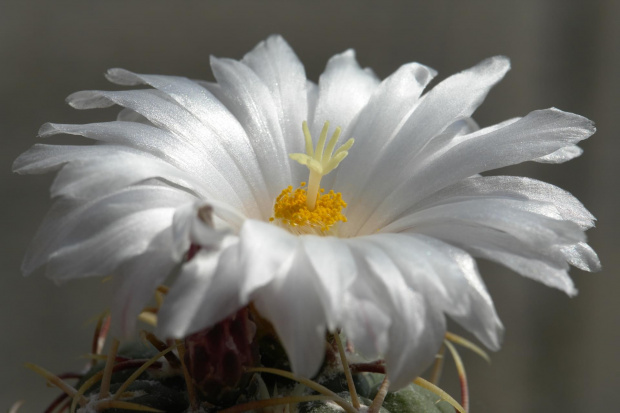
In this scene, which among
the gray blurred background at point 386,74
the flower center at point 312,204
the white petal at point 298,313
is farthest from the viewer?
the gray blurred background at point 386,74

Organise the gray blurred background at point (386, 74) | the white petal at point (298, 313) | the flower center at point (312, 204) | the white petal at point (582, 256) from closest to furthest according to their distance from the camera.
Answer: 1. the white petal at point (298, 313)
2. the white petal at point (582, 256)
3. the flower center at point (312, 204)
4. the gray blurred background at point (386, 74)

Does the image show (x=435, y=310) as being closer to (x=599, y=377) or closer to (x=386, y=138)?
(x=386, y=138)

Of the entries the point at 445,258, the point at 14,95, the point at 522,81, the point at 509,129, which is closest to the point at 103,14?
the point at 14,95

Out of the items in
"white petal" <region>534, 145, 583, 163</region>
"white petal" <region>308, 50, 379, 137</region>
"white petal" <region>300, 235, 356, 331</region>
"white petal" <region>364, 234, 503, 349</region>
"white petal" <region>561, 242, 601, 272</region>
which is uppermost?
"white petal" <region>308, 50, 379, 137</region>

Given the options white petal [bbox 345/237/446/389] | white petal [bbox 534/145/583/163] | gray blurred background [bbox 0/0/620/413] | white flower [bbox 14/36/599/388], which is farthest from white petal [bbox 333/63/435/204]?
gray blurred background [bbox 0/0/620/413]

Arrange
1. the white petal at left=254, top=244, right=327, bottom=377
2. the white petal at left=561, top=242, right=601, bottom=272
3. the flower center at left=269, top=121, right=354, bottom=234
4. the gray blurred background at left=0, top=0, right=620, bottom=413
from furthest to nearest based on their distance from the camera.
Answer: the gray blurred background at left=0, top=0, right=620, bottom=413
the flower center at left=269, top=121, right=354, bottom=234
the white petal at left=561, top=242, right=601, bottom=272
the white petal at left=254, top=244, right=327, bottom=377

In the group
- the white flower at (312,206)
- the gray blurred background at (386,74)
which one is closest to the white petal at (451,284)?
the white flower at (312,206)

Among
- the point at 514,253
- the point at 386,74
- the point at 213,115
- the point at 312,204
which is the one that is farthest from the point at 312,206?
the point at 386,74

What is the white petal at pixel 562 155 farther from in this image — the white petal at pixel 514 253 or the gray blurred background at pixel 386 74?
the gray blurred background at pixel 386 74

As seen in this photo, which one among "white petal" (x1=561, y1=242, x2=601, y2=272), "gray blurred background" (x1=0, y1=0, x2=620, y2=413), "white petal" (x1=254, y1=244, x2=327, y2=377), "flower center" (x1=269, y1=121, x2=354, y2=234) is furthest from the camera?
"gray blurred background" (x1=0, y1=0, x2=620, y2=413)

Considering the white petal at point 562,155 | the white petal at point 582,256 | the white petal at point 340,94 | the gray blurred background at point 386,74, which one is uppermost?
the white petal at point 340,94

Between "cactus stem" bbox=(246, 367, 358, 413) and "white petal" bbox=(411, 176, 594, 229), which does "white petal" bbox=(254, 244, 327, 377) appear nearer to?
"cactus stem" bbox=(246, 367, 358, 413)
